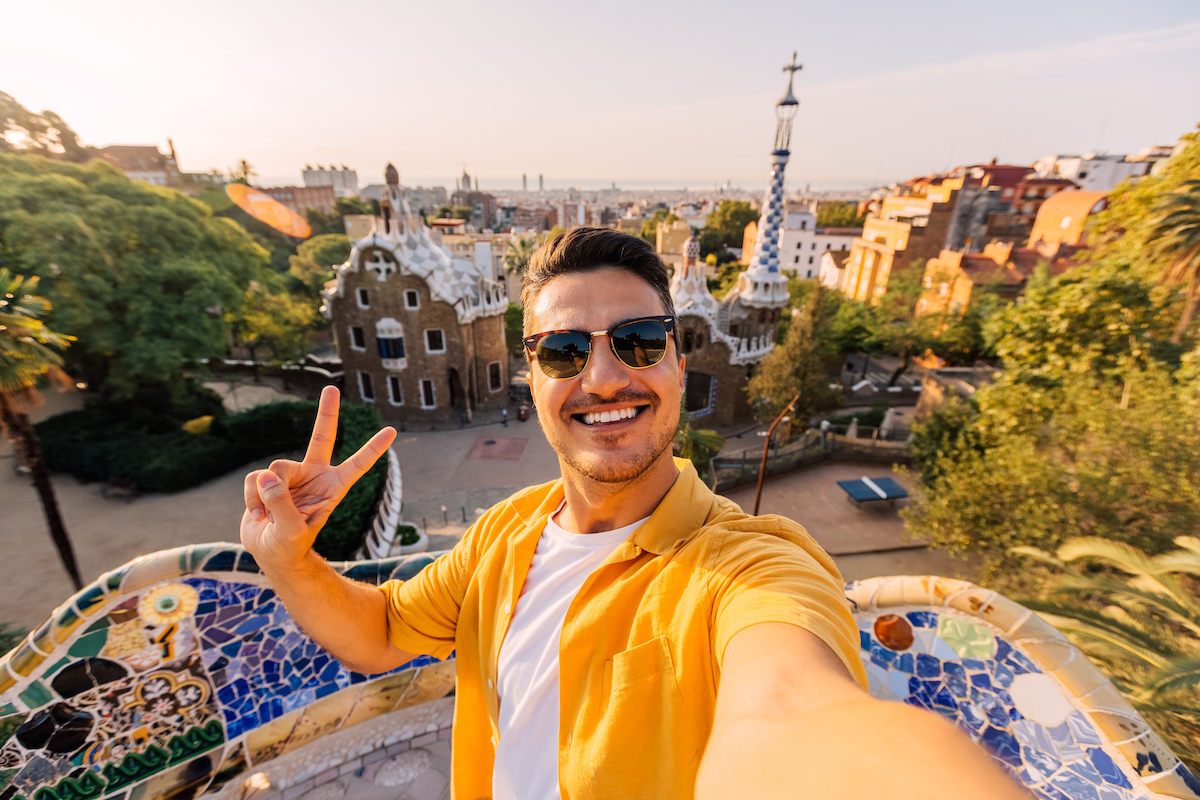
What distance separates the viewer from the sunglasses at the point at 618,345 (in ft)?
6.79

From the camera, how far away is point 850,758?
2.97 ft

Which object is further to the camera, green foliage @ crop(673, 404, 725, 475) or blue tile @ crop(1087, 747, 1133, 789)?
green foliage @ crop(673, 404, 725, 475)

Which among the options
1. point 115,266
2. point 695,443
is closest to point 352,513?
point 695,443

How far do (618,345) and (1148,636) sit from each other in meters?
6.83

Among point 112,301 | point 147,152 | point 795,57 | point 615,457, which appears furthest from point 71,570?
point 147,152

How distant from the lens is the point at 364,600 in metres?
2.47

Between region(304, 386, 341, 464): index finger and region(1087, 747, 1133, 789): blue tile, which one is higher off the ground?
region(304, 386, 341, 464): index finger

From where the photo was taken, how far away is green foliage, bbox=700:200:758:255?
191ft

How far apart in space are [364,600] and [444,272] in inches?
694

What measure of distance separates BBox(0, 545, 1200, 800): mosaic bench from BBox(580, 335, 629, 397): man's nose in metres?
3.08

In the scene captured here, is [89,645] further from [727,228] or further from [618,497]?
[727,228]

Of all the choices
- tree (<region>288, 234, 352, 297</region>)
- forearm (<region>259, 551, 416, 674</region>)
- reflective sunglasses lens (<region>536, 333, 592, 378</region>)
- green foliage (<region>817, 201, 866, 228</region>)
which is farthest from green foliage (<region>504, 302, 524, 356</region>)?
green foliage (<region>817, 201, 866, 228</region>)

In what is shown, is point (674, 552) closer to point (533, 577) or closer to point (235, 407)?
point (533, 577)

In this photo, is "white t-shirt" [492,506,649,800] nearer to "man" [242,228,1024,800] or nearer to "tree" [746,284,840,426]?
"man" [242,228,1024,800]
